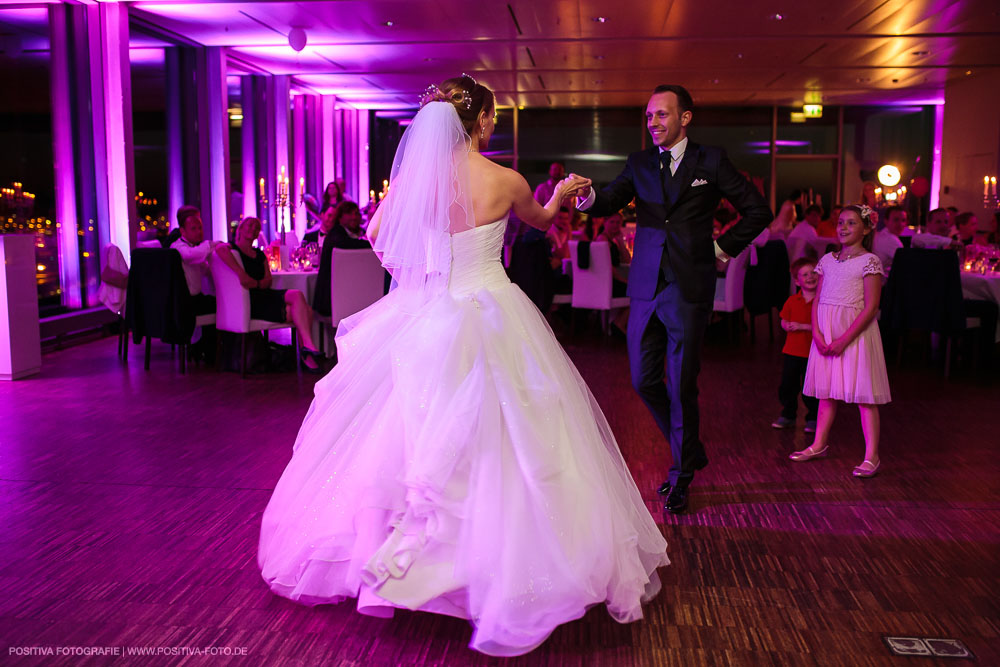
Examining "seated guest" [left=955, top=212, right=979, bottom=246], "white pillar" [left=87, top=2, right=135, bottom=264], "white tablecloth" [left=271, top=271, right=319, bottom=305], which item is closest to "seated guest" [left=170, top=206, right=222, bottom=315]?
"white tablecloth" [left=271, top=271, right=319, bottom=305]

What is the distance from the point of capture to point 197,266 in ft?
22.7

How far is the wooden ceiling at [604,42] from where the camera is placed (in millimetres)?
9062

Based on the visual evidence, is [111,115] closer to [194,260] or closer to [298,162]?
[194,260]

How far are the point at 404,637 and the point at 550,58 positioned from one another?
10.7 m

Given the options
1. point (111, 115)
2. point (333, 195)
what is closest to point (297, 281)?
point (333, 195)

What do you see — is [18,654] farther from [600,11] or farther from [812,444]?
[600,11]

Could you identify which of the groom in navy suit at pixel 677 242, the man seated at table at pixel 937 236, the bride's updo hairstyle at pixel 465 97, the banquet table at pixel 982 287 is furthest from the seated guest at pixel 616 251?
the bride's updo hairstyle at pixel 465 97

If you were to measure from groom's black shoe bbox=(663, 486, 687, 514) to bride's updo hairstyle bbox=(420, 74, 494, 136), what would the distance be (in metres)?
1.70

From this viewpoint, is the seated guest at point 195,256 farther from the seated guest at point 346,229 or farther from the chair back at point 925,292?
the chair back at point 925,292

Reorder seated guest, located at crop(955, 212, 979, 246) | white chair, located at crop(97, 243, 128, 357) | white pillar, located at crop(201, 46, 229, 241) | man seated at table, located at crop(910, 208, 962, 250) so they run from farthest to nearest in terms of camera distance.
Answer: white pillar, located at crop(201, 46, 229, 241) → seated guest, located at crop(955, 212, 979, 246) → man seated at table, located at crop(910, 208, 962, 250) → white chair, located at crop(97, 243, 128, 357)

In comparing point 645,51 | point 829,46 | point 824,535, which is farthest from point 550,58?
point 824,535

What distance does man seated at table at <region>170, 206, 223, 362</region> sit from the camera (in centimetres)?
675

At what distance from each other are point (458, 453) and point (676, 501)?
1413mm

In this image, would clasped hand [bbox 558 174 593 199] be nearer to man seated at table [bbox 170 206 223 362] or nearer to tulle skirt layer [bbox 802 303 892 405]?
tulle skirt layer [bbox 802 303 892 405]
